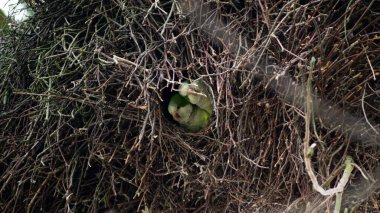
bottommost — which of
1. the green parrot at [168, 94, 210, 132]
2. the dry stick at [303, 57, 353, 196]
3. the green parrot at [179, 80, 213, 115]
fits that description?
the green parrot at [168, 94, 210, 132]

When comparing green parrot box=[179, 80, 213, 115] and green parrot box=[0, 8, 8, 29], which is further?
green parrot box=[0, 8, 8, 29]

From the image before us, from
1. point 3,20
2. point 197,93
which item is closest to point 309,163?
point 197,93

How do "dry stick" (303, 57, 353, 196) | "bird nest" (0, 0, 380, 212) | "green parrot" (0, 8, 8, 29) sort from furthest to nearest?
"green parrot" (0, 8, 8, 29)
"bird nest" (0, 0, 380, 212)
"dry stick" (303, 57, 353, 196)

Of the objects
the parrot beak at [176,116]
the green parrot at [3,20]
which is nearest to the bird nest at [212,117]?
the parrot beak at [176,116]

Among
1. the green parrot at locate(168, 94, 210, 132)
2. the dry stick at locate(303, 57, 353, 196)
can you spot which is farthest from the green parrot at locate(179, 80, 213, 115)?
the dry stick at locate(303, 57, 353, 196)

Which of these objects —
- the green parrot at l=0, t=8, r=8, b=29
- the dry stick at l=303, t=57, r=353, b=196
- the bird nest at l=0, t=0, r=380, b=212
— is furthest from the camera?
the green parrot at l=0, t=8, r=8, b=29

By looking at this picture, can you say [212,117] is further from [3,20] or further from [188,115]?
[3,20]

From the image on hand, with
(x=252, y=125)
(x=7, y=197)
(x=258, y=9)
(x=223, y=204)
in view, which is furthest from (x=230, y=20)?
(x=7, y=197)

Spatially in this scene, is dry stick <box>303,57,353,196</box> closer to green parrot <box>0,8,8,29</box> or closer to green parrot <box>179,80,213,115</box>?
green parrot <box>179,80,213,115</box>
